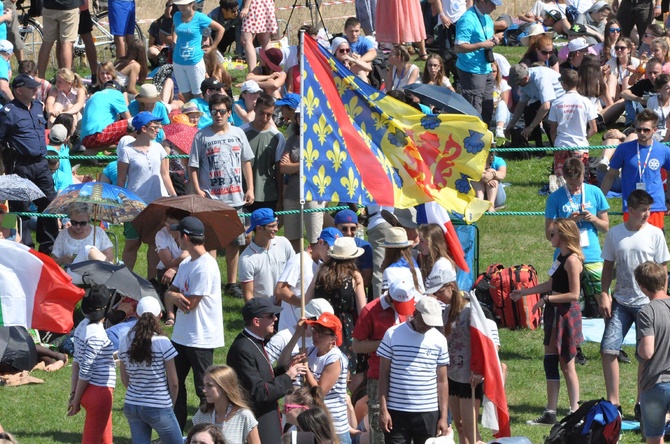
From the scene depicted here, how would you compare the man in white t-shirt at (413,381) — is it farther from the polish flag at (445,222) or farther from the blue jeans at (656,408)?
the polish flag at (445,222)

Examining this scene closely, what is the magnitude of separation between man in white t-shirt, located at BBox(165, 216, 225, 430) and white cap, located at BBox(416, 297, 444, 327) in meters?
1.88

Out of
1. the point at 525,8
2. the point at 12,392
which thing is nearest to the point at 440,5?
the point at 525,8

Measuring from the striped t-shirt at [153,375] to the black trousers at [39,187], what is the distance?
504cm

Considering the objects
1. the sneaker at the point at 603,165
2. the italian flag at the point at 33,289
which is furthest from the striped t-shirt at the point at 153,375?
the sneaker at the point at 603,165

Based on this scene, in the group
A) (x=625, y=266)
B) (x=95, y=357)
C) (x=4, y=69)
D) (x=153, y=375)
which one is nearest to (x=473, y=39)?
(x=4, y=69)

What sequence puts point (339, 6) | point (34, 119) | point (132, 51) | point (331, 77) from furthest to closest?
point (339, 6) → point (132, 51) → point (34, 119) → point (331, 77)

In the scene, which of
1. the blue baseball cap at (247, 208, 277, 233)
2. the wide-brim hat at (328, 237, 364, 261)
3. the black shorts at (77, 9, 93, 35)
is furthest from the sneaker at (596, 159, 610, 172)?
the black shorts at (77, 9, 93, 35)

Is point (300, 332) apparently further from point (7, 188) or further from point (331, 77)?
point (7, 188)

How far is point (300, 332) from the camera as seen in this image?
9555mm

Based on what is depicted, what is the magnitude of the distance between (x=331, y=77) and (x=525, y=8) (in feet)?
65.9

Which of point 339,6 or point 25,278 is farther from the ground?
point 339,6

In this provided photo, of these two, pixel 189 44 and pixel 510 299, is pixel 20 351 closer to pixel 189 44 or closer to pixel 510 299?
pixel 510 299

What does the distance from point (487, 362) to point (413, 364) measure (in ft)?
2.46

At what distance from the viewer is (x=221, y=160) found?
1335 centimetres
